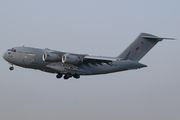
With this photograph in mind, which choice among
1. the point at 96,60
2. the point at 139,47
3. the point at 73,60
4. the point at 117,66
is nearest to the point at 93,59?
the point at 96,60

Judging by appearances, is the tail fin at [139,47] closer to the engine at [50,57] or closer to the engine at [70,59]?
the engine at [70,59]

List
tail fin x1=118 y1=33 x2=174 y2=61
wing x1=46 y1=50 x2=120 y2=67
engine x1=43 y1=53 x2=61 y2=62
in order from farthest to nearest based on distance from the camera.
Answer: tail fin x1=118 y1=33 x2=174 y2=61
wing x1=46 y1=50 x2=120 y2=67
engine x1=43 y1=53 x2=61 y2=62

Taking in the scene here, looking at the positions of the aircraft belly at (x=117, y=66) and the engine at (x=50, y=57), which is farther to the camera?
the aircraft belly at (x=117, y=66)

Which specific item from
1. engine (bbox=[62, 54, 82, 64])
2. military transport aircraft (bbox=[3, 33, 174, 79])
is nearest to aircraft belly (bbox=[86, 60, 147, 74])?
military transport aircraft (bbox=[3, 33, 174, 79])

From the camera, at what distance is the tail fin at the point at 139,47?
19158 millimetres

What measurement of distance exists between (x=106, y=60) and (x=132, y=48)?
3281mm

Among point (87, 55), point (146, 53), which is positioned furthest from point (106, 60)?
point (146, 53)

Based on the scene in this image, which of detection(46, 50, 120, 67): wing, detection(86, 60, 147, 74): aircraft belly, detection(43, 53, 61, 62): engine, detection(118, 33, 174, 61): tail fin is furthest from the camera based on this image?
detection(118, 33, 174, 61): tail fin

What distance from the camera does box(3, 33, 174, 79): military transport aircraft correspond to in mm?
16609

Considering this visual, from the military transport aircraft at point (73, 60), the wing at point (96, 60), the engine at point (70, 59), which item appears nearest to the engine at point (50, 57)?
the military transport aircraft at point (73, 60)

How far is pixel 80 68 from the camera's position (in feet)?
58.3

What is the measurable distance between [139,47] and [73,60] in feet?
16.3

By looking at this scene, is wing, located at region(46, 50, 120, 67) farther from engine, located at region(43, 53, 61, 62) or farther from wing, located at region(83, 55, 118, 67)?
engine, located at region(43, 53, 61, 62)

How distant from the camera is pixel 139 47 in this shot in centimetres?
1941
